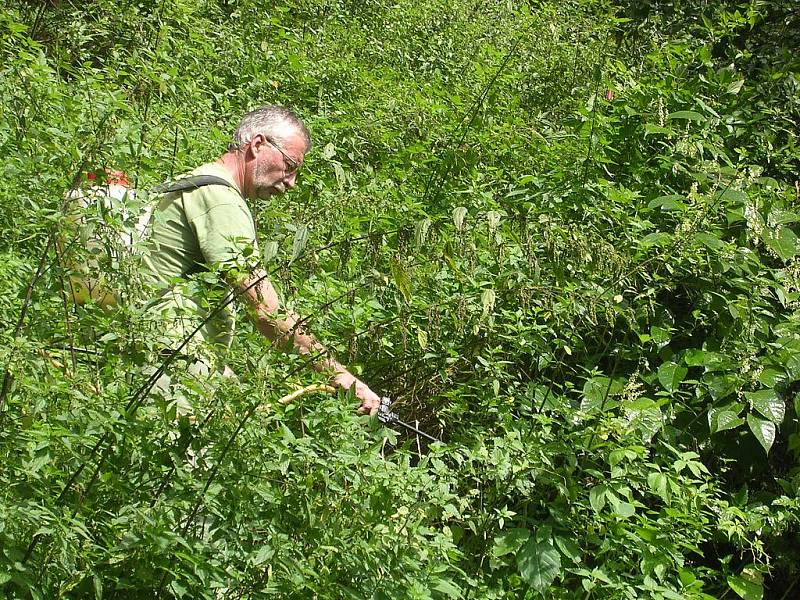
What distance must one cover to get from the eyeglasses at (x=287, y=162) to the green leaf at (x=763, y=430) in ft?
6.66

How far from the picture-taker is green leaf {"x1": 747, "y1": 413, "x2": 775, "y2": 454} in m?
3.85

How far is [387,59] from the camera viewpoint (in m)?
7.37

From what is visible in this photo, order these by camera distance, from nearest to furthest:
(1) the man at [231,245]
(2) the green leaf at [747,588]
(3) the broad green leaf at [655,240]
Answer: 1. (1) the man at [231,245]
2. (2) the green leaf at [747,588]
3. (3) the broad green leaf at [655,240]

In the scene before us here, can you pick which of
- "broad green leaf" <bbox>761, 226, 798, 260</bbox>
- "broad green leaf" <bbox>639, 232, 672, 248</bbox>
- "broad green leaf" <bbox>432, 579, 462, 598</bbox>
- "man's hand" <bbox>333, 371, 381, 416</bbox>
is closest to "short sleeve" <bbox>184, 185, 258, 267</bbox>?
"man's hand" <bbox>333, 371, 381, 416</bbox>

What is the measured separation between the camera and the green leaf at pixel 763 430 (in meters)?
3.85

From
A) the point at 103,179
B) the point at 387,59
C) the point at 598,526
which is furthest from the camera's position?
the point at 387,59

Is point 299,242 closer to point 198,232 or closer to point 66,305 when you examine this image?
point 66,305

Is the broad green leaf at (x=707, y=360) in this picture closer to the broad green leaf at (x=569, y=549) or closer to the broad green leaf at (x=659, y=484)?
the broad green leaf at (x=659, y=484)

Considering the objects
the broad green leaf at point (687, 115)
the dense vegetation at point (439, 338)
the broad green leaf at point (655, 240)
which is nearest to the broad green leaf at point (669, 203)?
the dense vegetation at point (439, 338)

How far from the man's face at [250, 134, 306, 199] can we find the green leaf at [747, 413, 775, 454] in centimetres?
203

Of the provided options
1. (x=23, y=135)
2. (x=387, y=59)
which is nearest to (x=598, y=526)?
(x=23, y=135)

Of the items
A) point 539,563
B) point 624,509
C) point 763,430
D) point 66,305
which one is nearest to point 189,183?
point 66,305

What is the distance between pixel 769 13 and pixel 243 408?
594 centimetres

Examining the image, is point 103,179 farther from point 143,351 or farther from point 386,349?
point 386,349
